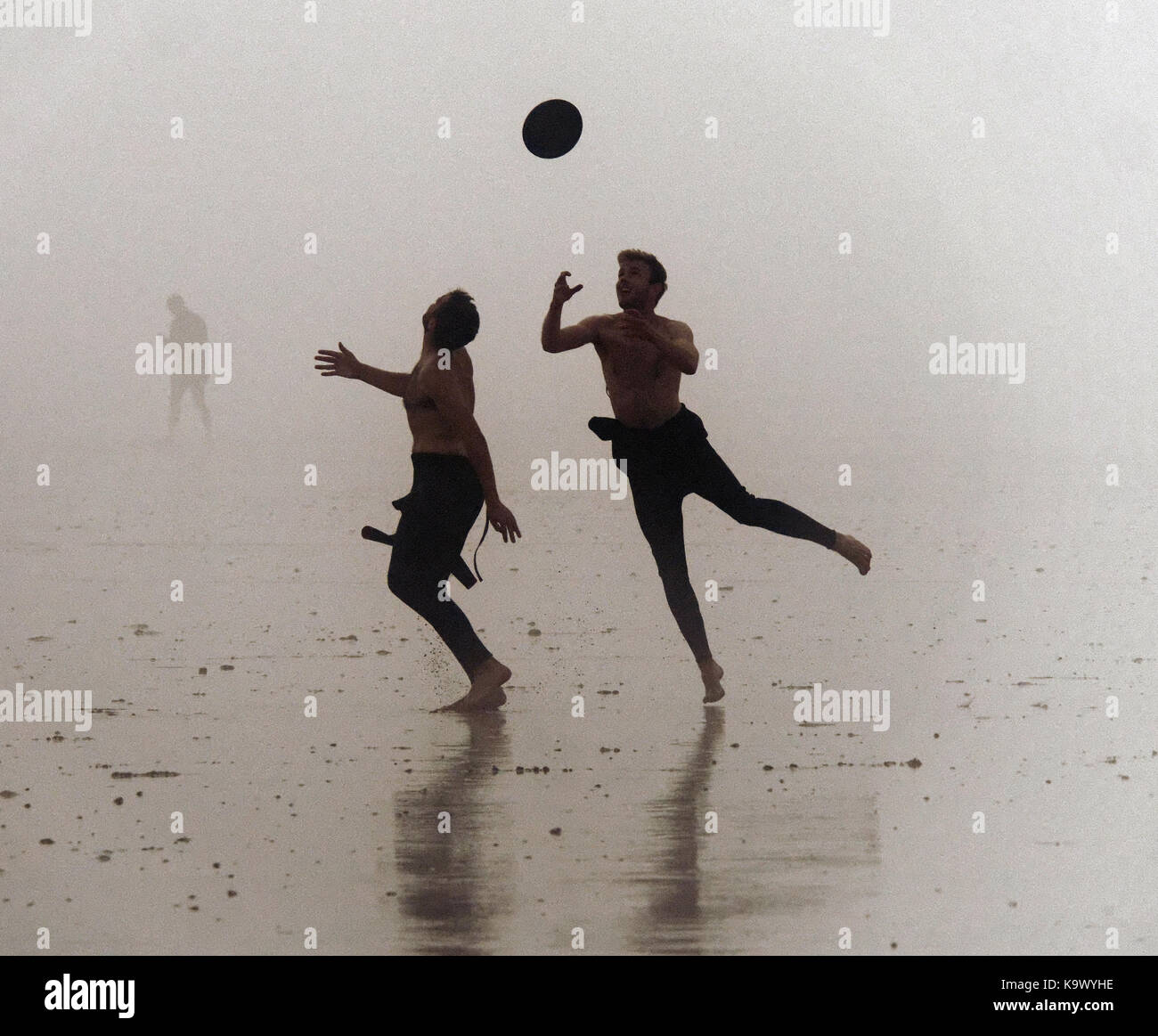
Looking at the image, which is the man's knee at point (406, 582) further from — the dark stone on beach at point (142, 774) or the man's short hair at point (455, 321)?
the dark stone on beach at point (142, 774)

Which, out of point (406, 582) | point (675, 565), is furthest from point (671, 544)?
point (406, 582)

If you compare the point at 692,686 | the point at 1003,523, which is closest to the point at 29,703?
the point at 692,686

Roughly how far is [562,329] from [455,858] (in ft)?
8.43

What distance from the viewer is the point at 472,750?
5.34 m

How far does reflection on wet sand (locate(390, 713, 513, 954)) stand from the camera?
3.68 metres

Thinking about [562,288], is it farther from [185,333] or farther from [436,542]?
[185,333]

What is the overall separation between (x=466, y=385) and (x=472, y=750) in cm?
143

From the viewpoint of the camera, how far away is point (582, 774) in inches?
199

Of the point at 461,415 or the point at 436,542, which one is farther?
the point at 436,542

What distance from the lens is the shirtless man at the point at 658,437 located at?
612 cm

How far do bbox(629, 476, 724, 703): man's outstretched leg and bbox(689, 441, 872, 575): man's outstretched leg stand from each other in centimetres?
13

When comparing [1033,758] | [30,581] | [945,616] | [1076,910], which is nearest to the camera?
[1076,910]

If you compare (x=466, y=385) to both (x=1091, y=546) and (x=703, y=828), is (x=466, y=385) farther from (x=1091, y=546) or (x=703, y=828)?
(x=1091, y=546)

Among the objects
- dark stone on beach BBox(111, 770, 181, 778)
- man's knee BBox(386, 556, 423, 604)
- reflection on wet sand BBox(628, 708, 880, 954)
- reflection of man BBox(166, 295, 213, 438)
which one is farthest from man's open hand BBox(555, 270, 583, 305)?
reflection of man BBox(166, 295, 213, 438)
